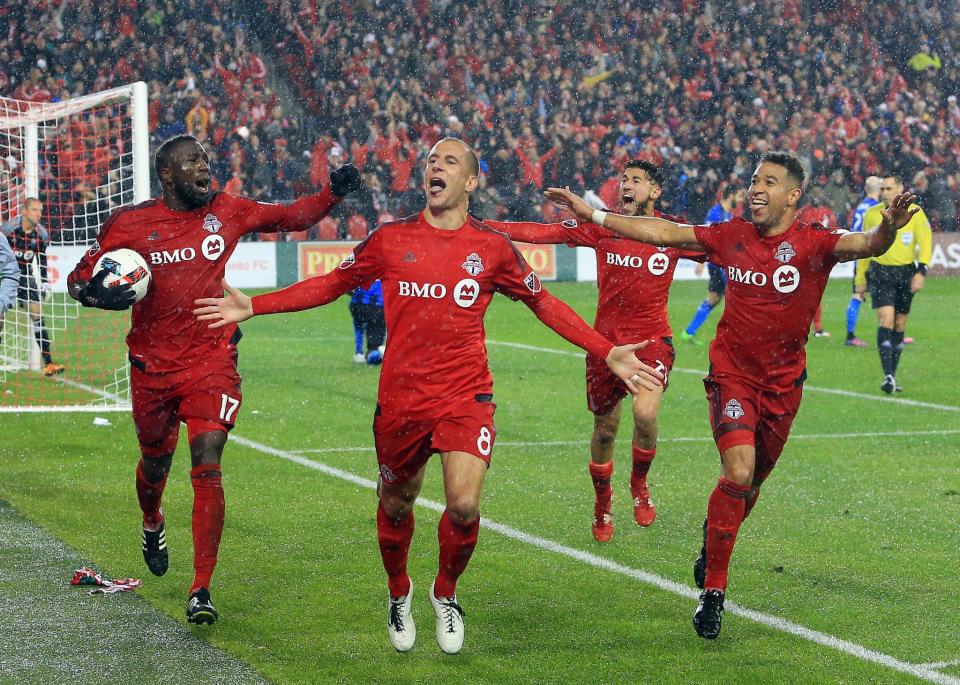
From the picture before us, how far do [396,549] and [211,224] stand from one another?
2.04m

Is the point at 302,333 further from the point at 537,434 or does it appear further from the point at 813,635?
the point at 813,635

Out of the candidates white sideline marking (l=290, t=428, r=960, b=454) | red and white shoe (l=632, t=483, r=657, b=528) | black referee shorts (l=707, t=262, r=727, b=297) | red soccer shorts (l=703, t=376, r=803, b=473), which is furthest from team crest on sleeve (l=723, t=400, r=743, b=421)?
black referee shorts (l=707, t=262, r=727, b=297)

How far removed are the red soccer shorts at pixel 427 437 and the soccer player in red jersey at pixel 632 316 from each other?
2.67m

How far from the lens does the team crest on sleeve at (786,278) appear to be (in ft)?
22.0

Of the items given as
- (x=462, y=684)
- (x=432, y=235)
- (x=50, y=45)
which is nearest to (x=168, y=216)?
(x=432, y=235)

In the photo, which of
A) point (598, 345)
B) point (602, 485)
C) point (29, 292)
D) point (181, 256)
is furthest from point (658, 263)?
point (29, 292)

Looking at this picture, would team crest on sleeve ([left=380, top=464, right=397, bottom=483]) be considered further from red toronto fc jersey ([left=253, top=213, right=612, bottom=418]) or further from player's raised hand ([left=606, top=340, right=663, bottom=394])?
player's raised hand ([left=606, top=340, right=663, bottom=394])

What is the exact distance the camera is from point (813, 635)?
20.5ft

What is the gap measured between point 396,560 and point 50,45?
2490 centimetres

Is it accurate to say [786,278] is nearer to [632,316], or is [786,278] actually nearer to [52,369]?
[632,316]

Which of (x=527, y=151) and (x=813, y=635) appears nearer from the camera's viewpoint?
(x=813, y=635)

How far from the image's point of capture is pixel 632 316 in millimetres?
8977

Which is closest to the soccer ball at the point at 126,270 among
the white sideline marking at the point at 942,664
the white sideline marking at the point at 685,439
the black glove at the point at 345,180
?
the black glove at the point at 345,180

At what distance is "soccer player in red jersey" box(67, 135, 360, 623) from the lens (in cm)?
680
